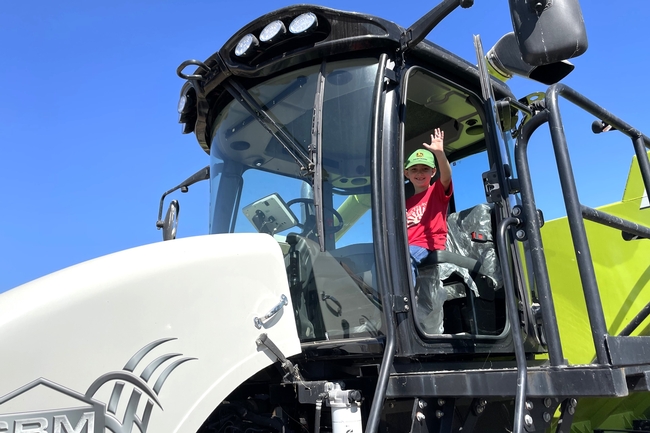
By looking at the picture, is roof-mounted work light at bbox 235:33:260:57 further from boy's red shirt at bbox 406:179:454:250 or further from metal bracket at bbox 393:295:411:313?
metal bracket at bbox 393:295:411:313

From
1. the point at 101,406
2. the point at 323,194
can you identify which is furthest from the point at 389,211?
the point at 101,406

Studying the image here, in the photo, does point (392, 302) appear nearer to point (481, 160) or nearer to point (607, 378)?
point (607, 378)

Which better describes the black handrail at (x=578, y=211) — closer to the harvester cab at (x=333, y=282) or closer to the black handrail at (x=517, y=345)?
the harvester cab at (x=333, y=282)

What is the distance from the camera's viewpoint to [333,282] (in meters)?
2.72

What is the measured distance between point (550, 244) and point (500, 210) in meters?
1.34

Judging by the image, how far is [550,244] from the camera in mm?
4137

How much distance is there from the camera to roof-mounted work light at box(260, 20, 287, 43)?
291 centimetres

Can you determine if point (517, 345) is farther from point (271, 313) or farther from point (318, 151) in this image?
point (318, 151)

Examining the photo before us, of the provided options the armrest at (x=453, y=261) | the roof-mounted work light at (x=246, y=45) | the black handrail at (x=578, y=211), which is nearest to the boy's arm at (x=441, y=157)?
the armrest at (x=453, y=261)

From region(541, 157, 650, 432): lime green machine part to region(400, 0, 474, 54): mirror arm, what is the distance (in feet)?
6.52

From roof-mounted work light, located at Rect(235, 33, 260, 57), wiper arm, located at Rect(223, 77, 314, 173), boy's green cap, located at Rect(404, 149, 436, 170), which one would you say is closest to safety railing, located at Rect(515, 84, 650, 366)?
wiper arm, located at Rect(223, 77, 314, 173)

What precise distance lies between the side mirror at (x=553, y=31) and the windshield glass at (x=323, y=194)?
0.81 meters

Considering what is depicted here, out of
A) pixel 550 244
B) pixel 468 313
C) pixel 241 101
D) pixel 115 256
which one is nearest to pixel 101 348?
pixel 115 256

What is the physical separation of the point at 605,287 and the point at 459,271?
1330mm
